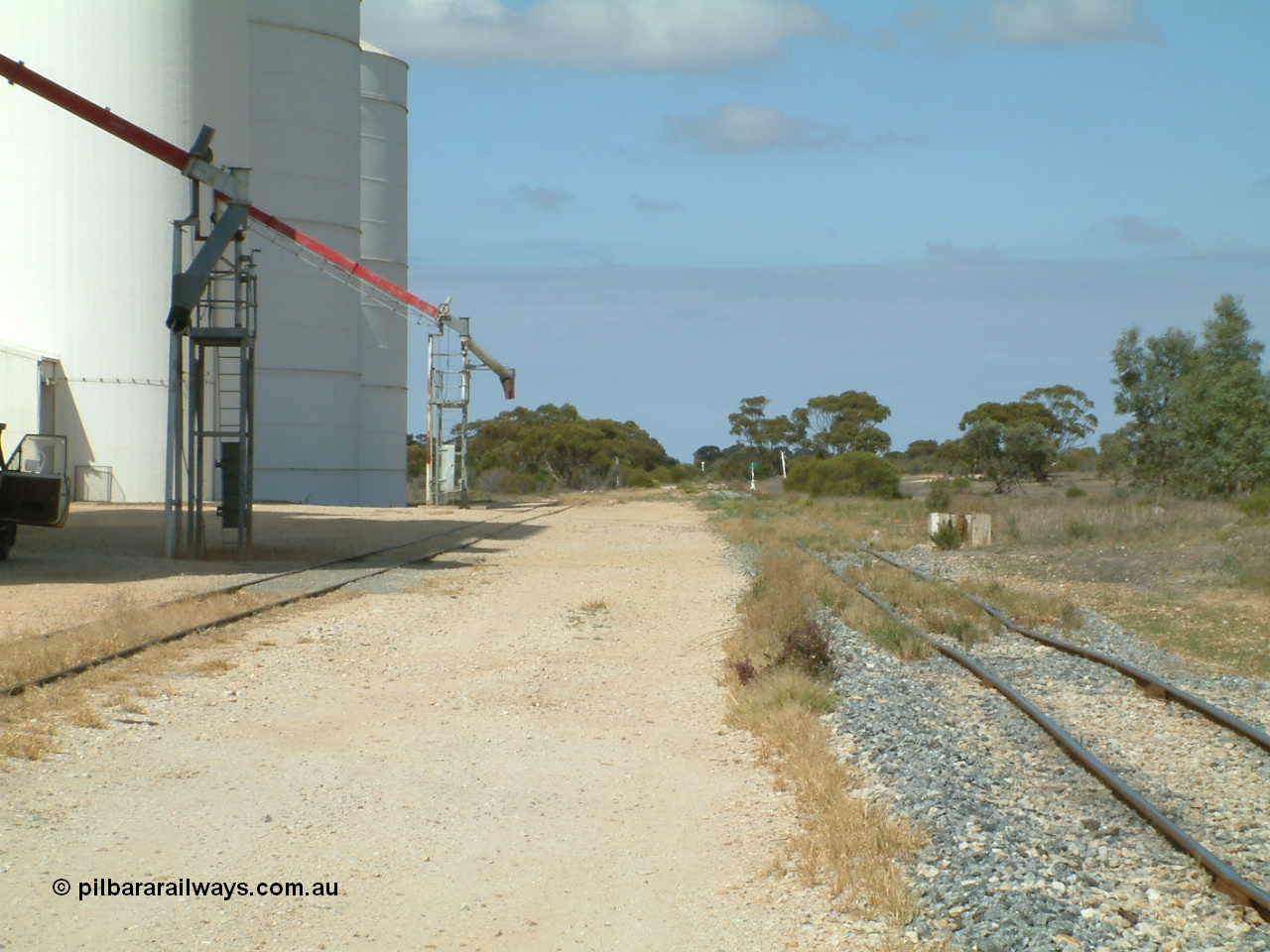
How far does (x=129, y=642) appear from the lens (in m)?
11.6

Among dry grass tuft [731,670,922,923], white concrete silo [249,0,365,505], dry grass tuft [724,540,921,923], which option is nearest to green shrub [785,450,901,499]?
white concrete silo [249,0,365,505]

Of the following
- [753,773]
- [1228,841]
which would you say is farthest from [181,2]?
[1228,841]

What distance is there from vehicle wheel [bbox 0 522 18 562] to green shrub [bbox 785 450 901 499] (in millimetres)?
45884

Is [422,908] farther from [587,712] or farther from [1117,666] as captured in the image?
[1117,666]

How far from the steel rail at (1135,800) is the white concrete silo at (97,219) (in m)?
28.4

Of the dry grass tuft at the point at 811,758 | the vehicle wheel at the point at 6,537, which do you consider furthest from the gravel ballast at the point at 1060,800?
the vehicle wheel at the point at 6,537

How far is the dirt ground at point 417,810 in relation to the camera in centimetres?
538

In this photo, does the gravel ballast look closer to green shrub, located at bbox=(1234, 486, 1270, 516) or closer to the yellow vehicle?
the yellow vehicle

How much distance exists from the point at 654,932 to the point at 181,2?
35.6m

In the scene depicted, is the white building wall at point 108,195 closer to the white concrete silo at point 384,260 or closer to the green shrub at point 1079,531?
the white concrete silo at point 384,260

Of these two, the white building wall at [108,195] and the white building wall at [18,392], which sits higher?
the white building wall at [108,195]

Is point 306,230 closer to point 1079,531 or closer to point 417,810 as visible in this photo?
point 1079,531

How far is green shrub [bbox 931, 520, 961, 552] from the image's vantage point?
27.5m

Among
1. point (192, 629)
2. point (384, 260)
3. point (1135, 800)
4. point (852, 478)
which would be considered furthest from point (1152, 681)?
point (852, 478)
